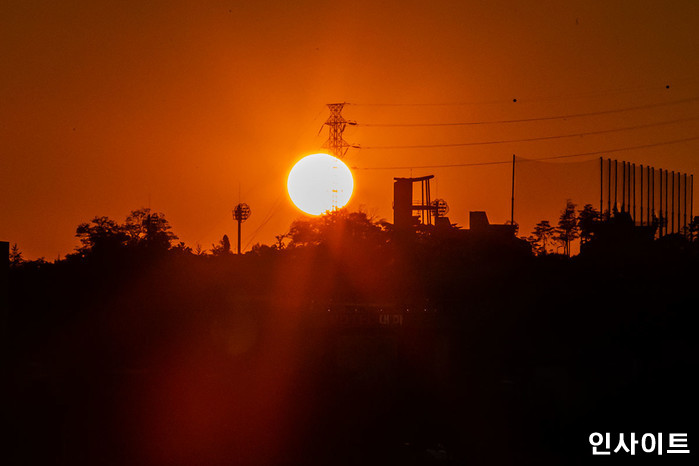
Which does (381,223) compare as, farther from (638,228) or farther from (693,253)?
(693,253)

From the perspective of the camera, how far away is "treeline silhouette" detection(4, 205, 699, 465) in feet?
118

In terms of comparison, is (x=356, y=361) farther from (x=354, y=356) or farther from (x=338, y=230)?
(x=338, y=230)

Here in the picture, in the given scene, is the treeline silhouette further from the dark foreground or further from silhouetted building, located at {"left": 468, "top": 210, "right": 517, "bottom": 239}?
silhouetted building, located at {"left": 468, "top": 210, "right": 517, "bottom": 239}

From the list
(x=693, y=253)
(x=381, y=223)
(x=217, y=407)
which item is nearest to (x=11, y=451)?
(x=217, y=407)

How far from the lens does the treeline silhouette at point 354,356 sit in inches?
1420

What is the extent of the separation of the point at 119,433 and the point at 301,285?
3031 centimetres

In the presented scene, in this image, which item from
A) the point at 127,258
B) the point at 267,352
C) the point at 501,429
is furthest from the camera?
the point at 127,258

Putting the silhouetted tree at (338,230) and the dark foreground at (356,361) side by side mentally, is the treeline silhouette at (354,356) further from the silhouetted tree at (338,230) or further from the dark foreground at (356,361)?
the silhouetted tree at (338,230)

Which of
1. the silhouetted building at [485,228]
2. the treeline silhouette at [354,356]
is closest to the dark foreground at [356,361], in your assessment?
the treeline silhouette at [354,356]

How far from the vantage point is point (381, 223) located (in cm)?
9162

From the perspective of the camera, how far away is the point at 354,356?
50812 millimetres

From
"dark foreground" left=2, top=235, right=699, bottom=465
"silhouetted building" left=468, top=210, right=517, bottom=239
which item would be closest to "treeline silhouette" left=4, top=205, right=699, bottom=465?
"dark foreground" left=2, top=235, right=699, bottom=465

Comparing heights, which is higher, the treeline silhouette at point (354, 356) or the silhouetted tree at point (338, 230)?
the silhouetted tree at point (338, 230)

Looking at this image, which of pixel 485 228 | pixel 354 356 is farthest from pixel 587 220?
pixel 354 356
